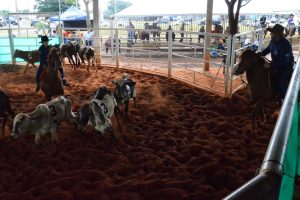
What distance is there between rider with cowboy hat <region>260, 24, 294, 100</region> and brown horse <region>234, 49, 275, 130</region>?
108 millimetres

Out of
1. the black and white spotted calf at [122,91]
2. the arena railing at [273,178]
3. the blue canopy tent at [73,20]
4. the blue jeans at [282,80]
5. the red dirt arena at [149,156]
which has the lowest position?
the red dirt arena at [149,156]

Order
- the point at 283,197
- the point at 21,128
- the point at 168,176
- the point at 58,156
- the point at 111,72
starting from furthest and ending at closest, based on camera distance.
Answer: the point at 111,72 → the point at 58,156 → the point at 21,128 → the point at 168,176 → the point at 283,197

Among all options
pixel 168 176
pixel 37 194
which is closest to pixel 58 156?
pixel 37 194

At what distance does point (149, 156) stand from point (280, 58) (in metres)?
2.68

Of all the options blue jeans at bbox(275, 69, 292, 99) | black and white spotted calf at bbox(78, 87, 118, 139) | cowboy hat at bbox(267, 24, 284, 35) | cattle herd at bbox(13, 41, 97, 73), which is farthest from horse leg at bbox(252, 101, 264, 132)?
cattle herd at bbox(13, 41, 97, 73)

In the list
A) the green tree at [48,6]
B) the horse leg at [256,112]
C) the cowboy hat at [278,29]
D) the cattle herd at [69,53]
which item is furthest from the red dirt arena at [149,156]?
the green tree at [48,6]

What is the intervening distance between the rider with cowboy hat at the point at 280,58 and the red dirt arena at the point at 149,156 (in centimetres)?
77

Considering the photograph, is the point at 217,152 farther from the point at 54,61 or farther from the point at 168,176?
the point at 54,61

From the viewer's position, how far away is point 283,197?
977 mm

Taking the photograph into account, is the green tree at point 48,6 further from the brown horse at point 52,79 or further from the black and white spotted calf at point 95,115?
the black and white spotted calf at point 95,115

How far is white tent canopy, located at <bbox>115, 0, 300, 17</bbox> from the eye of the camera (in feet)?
55.5

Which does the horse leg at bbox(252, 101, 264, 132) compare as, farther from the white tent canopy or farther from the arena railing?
the white tent canopy

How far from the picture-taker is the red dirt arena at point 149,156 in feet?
11.2

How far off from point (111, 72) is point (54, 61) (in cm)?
397
